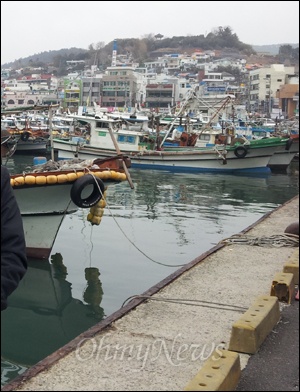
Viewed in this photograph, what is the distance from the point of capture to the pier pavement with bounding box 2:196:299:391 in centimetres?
362

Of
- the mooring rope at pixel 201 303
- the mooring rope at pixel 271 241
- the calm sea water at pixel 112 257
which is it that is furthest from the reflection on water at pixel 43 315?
the mooring rope at pixel 271 241

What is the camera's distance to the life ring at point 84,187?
8.32m

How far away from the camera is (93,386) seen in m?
3.57

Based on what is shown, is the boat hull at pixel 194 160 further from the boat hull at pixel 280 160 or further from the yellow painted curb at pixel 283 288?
the yellow painted curb at pixel 283 288

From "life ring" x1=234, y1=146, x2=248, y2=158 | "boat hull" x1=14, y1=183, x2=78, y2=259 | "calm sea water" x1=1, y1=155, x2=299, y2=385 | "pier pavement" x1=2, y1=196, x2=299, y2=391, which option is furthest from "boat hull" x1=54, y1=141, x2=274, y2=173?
"pier pavement" x1=2, y1=196, x2=299, y2=391

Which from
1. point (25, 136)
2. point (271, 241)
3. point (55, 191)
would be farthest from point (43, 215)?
point (25, 136)

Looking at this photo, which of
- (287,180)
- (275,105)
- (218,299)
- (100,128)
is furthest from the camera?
(275,105)

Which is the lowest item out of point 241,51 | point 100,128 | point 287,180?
point 287,180

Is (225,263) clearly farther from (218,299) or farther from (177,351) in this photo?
(177,351)

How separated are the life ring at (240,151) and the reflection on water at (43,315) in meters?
17.4

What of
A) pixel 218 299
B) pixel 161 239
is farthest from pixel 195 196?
pixel 218 299

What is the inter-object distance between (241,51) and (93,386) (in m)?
143

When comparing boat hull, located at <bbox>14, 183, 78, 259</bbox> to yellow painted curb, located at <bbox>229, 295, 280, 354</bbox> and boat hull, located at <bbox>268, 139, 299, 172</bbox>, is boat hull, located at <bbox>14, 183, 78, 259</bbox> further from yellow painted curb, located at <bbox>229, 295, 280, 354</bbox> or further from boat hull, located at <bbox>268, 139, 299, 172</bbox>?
boat hull, located at <bbox>268, 139, 299, 172</bbox>

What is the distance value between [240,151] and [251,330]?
2182cm
